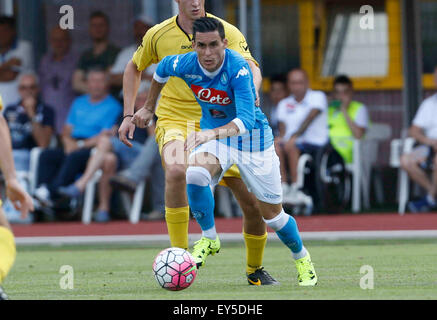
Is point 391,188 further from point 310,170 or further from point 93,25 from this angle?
point 93,25

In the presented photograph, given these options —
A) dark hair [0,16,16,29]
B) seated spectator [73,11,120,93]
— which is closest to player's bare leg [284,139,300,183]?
seated spectator [73,11,120,93]

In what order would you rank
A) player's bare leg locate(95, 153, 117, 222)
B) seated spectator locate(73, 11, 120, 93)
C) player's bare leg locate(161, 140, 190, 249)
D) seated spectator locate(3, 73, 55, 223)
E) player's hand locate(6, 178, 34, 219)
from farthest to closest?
seated spectator locate(73, 11, 120, 93)
seated spectator locate(3, 73, 55, 223)
player's bare leg locate(95, 153, 117, 222)
player's bare leg locate(161, 140, 190, 249)
player's hand locate(6, 178, 34, 219)

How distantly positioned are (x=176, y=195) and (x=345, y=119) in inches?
277

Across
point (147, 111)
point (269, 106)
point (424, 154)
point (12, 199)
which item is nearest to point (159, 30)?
point (147, 111)

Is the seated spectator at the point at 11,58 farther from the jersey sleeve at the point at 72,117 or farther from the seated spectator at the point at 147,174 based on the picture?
the seated spectator at the point at 147,174

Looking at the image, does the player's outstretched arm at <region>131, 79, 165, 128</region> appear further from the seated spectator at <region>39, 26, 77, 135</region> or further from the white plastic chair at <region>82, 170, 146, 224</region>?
the seated spectator at <region>39, 26, 77, 135</region>

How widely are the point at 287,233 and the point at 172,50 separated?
192 centimetres

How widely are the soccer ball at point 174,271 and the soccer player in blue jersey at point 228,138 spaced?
43cm

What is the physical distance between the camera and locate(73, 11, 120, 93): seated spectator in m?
14.3

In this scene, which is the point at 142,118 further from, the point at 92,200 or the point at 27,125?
the point at 27,125

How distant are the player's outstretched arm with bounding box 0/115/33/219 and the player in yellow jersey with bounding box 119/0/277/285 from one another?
239 cm

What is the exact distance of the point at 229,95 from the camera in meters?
6.72

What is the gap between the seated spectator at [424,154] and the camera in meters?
13.5
